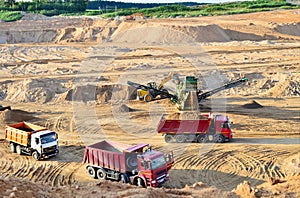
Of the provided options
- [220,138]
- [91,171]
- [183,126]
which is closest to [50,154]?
[91,171]

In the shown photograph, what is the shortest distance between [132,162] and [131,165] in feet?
0.48

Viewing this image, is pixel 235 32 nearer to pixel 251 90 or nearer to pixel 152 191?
pixel 251 90

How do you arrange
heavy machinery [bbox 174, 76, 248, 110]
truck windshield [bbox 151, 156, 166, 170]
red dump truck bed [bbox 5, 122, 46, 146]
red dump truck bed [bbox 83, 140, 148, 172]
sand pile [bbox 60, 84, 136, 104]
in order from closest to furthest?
1. truck windshield [bbox 151, 156, 166, 170]
2. red dump truck bed [bbox 83, 140, 148, 172]
3. red dump truck bed [bbox 5, 122, 46, 146]
4. heavy machinery [bbox 174, 76, 248, 110]
5. sand pile [bbox 60, 84, 136, 104]

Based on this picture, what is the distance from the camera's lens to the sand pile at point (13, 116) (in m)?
21.2

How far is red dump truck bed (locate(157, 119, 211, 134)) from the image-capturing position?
17.5 meters

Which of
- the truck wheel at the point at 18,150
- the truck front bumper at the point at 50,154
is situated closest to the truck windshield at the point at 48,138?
the truck front bumper at the point at 50,154

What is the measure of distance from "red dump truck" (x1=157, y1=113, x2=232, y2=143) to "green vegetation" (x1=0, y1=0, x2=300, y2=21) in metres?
56.9

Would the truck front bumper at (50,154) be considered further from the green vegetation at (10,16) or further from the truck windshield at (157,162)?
the green vegetation at (10,16)

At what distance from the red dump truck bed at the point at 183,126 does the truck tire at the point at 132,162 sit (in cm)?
408

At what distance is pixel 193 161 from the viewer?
52.2 feet

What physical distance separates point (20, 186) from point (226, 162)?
8.61m

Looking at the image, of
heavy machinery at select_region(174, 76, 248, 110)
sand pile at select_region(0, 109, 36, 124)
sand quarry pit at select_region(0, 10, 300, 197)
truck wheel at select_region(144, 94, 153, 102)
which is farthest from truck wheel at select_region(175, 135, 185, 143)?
sand pile at select_region(0, 109, 36, 124)

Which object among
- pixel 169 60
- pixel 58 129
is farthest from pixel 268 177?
pixel 169 60

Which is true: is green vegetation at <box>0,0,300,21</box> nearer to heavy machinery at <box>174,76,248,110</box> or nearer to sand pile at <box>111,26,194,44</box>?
sand pile at <box>111,26,194,44</box>
